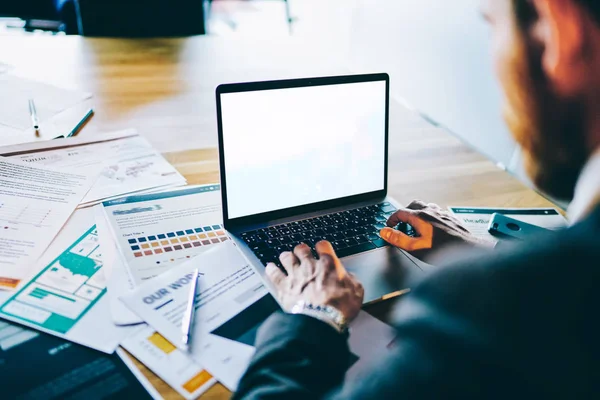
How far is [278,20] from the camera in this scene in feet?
16.2

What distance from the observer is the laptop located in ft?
2.75

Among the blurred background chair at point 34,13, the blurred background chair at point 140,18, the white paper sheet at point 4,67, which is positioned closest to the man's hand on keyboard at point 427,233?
the white paper sheet at point 4,67

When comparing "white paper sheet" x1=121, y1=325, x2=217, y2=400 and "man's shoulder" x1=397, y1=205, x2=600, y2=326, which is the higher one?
"man's shoulder" x1=397, y1=205, x2=600, y2=326

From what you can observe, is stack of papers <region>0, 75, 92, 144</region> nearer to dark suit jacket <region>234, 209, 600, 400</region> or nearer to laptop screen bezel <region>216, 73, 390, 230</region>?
laptop screen bezel <region>216, 73, 390, 230</region>

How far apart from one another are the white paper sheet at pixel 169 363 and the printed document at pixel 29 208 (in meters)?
Answer: 0.22

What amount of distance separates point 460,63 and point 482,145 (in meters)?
0.45

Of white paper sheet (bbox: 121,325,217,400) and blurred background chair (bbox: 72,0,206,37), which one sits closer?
white paper sheet (bbox: 121,325,217,400)

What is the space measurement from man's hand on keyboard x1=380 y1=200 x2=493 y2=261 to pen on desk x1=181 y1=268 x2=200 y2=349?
349mm

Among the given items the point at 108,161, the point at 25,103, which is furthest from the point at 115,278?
the point at 25,103

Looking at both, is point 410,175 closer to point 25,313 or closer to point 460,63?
point 25,313

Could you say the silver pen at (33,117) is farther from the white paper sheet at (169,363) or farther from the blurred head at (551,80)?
the blurred head at (551,80)

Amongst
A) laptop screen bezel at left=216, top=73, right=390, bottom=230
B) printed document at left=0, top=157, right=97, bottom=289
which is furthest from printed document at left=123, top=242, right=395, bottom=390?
printed document at left=0, top=157, right=97, bottom=289

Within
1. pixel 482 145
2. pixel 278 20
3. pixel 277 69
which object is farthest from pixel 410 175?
pixel 278 20

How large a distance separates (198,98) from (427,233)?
0.85 meters
